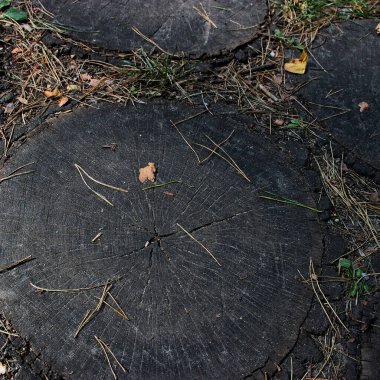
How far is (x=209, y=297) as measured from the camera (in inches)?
85.9

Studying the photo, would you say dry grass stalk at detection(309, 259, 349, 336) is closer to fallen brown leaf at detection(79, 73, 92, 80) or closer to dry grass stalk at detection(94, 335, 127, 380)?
dry grass stalk at detection(94, 335, 127, 380)

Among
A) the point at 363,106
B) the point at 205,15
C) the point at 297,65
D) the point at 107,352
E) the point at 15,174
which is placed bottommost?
the point at 107,352

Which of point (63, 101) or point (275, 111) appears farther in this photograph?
point (275, 111)

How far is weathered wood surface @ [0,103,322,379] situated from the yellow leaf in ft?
2.24

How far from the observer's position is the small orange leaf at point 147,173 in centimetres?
239

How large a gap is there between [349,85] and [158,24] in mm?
1108

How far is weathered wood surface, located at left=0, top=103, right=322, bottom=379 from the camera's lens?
6.89 feet

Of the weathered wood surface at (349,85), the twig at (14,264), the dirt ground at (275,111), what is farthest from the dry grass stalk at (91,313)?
the weathered wood surface at (349,85)

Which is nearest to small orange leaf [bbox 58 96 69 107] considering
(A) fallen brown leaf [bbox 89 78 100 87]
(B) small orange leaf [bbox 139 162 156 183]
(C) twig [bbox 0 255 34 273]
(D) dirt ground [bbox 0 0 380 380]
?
(D) dirt ground [bbox 0 0 380 380]

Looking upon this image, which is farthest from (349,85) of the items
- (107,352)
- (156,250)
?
(107,352)

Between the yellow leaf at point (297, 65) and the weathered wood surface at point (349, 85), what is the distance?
38 millimetres

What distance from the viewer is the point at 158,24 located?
3033 millimetres

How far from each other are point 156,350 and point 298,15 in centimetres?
225

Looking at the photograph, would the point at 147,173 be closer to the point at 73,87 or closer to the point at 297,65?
the point at 73,87
